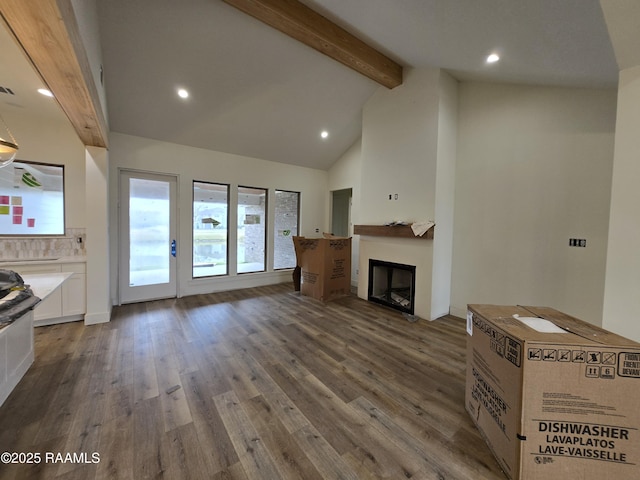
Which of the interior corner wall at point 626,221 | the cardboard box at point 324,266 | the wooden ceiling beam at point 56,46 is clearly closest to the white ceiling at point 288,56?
the wooden ceiling beam at point 56,46

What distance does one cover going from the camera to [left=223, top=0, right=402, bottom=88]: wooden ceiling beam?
2.44m

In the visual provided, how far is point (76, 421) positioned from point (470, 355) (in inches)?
109

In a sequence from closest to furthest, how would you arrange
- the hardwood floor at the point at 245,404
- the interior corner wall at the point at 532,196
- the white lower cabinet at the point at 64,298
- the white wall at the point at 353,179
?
the hardwood floor at the point at 245,404 → the interior corner wall at the point at 532,196 → the white lower cabinet at the point at 64,298 → the white wall at the point at 353,179

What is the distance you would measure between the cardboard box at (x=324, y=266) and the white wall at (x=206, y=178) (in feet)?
3.80

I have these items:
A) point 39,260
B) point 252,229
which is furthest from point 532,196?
point 39,260

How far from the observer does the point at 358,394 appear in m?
1.99

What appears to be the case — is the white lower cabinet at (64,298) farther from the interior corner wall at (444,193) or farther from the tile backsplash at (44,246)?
the interior corner wall at (444,193)

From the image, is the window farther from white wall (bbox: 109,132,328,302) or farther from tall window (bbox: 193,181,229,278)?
tall window (bbox: 193,181,229,278)

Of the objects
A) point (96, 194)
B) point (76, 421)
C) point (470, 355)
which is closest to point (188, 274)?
point (96, 194)

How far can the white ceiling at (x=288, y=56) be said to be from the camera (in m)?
2.19

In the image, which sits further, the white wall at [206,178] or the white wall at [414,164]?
the white wall at [206,178]

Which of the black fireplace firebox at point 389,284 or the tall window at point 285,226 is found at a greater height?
Result: the tall window at point 285,226

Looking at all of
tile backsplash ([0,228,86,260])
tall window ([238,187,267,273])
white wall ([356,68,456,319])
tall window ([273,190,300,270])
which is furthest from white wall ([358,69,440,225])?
tile backsplash ([0,228,86,260])

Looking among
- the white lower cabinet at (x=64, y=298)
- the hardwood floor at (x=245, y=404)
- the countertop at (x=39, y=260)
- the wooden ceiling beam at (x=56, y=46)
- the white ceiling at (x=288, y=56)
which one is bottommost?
the hardwood floor at (x=245, y=404)
